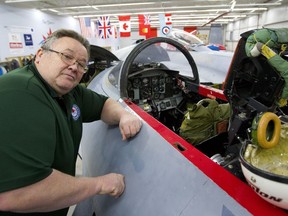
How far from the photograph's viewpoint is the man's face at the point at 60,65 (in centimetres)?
111

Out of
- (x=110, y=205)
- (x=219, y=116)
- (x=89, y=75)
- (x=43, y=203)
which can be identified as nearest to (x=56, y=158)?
(x=43, y=203)

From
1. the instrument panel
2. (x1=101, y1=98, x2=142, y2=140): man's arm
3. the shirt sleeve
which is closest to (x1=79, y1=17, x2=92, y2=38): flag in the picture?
the instrument panel

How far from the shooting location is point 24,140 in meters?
0.77

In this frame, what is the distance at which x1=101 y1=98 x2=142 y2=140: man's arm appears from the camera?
4.03ft

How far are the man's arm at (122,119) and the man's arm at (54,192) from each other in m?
0.29

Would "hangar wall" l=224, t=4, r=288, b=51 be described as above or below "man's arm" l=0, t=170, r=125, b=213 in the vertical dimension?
above

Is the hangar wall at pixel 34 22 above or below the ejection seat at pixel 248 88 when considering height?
above

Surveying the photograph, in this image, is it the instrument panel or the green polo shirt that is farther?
the instrument panel

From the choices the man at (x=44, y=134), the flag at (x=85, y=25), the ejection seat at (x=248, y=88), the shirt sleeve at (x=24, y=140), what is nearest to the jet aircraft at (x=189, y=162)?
the ejection seat at (x=248, y=88)

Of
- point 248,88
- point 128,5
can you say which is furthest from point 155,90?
point 128,5

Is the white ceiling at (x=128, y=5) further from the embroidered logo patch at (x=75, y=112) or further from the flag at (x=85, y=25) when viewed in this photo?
the embroidered logo patch at (x=75, y=112)

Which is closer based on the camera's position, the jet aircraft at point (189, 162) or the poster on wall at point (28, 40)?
the jet aircraft at point (189, 162)

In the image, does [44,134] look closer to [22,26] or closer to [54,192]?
[54,192]

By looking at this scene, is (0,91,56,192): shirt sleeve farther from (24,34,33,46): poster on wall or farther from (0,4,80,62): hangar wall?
(24,34,33,46): poster on wall
